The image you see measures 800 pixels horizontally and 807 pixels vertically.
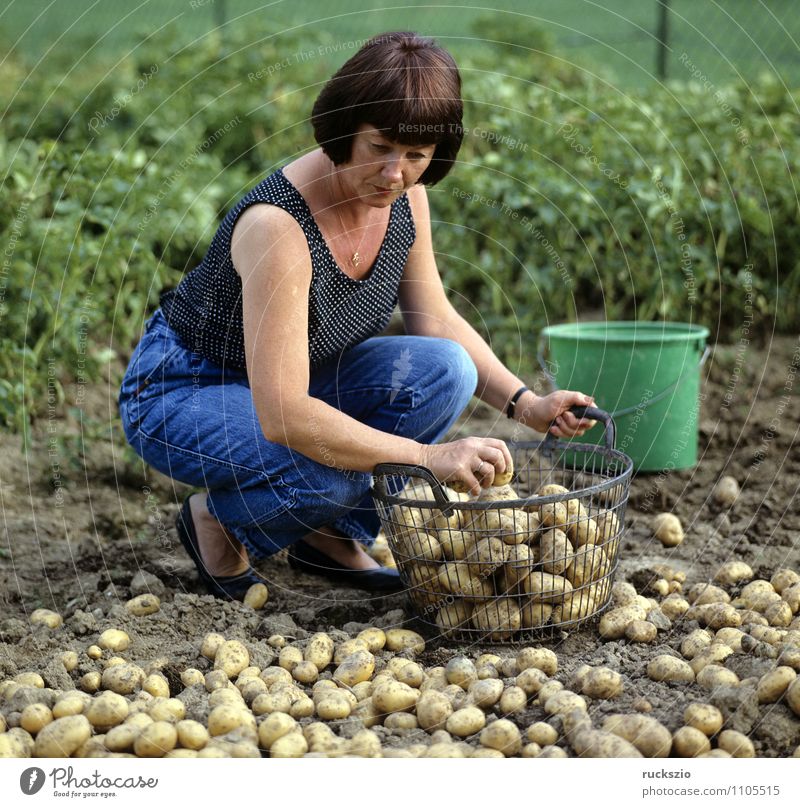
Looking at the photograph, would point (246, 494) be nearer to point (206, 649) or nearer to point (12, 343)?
point (206, 649)

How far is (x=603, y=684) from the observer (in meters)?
1.74

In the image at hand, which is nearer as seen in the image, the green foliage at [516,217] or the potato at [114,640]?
the potato at [114,640]

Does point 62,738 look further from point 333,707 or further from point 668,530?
point 668,530

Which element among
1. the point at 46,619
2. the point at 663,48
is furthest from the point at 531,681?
the point at 663,48

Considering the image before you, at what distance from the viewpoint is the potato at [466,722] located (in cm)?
167

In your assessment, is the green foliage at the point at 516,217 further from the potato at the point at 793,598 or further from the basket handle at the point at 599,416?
the potato at the point at 793,598

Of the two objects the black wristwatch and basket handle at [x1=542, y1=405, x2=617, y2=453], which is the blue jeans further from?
basket handle at [x1=542, y1=405, x2=617, y2=453]

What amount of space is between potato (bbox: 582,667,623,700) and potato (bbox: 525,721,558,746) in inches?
5.7

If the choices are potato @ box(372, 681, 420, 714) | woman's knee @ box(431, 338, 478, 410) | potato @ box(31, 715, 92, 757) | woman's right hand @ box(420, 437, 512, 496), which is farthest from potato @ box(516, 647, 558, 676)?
potato @ box(31, 715, 92, 757)

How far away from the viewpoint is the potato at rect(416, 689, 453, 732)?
1.70 meters

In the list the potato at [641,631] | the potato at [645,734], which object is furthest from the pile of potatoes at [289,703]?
the potato at [641,631]

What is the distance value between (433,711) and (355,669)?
223mm

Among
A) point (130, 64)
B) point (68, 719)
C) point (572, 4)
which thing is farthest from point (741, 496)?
point (572, 4)

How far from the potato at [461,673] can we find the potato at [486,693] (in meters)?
0.07
